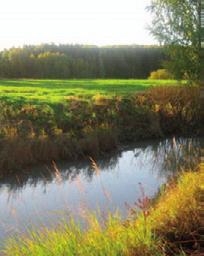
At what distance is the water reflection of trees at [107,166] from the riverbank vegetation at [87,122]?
1.46ft

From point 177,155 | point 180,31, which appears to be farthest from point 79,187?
point 180,31

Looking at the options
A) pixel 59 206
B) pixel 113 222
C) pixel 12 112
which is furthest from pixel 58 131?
pixel 113 222

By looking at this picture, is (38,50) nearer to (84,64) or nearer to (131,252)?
(84,64)

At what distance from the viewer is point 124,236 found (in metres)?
5.97

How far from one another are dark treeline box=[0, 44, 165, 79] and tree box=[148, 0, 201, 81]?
47.5 ft

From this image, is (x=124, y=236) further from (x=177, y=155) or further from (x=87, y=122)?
(x=87, y=122)

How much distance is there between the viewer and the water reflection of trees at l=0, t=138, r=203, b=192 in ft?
42.0

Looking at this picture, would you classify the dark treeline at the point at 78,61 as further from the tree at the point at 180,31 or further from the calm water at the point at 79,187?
the calm water at the point at 79,187

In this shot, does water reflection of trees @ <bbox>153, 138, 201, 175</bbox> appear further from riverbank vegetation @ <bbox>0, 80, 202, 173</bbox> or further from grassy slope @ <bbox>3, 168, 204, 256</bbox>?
grassy slope @ <bbox>3, 168, 204, 256</bbox>

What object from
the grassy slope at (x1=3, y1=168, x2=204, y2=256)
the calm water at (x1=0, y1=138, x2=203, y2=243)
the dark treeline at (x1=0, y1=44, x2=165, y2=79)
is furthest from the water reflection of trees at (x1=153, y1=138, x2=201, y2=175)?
the dark treeline at (x1=0, y1=44, x2=165, y2=79)

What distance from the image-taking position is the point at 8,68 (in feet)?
139

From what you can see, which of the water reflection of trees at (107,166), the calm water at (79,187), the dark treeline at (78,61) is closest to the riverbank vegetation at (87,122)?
the water reflection of trees at (107,166)

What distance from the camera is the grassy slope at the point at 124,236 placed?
5746 millimetres

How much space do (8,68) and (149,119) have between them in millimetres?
24461
